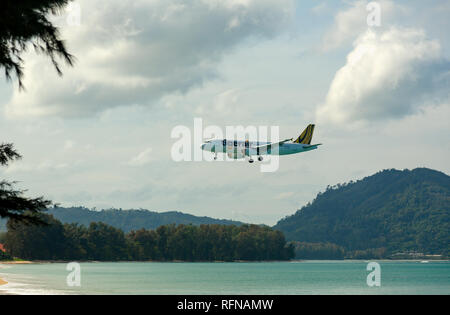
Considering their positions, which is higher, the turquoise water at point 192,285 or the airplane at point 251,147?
the airplane at point 251,147

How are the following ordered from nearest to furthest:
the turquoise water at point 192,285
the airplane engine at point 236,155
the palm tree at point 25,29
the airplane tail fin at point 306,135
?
the palm tree at point 25,29 < the airplane engine at point 236,155 < the airplane tail fin at point 306,135 < the turquoise water at point 192,285

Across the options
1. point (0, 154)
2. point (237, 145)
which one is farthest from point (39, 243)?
point (0, 154)

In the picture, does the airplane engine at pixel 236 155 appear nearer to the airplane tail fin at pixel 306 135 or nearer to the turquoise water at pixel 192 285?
the airplane tail fin at pixel 306 135

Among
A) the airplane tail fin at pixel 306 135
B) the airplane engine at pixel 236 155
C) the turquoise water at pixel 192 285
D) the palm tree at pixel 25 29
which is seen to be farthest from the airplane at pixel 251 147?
the palm tree at pixel 25 29

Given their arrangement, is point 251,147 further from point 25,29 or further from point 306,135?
point 25,29

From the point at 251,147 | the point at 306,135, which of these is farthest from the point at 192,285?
the point at 251,147

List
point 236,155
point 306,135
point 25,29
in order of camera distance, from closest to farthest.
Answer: point 25,29 < point 236,155 < point 306,135

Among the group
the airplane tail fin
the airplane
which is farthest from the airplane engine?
the airplane tail fin

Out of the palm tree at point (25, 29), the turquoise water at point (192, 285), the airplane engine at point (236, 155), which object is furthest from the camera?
the turquoise water at point (192, 285)

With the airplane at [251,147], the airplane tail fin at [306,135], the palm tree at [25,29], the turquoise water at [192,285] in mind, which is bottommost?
the turquoise water at [192,285]

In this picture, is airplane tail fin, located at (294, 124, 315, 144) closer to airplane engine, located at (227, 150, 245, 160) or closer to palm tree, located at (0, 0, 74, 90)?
airplane engine, located at (227, 150, 245, 160)

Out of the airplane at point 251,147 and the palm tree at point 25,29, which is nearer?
the palm tree at point 25,29
